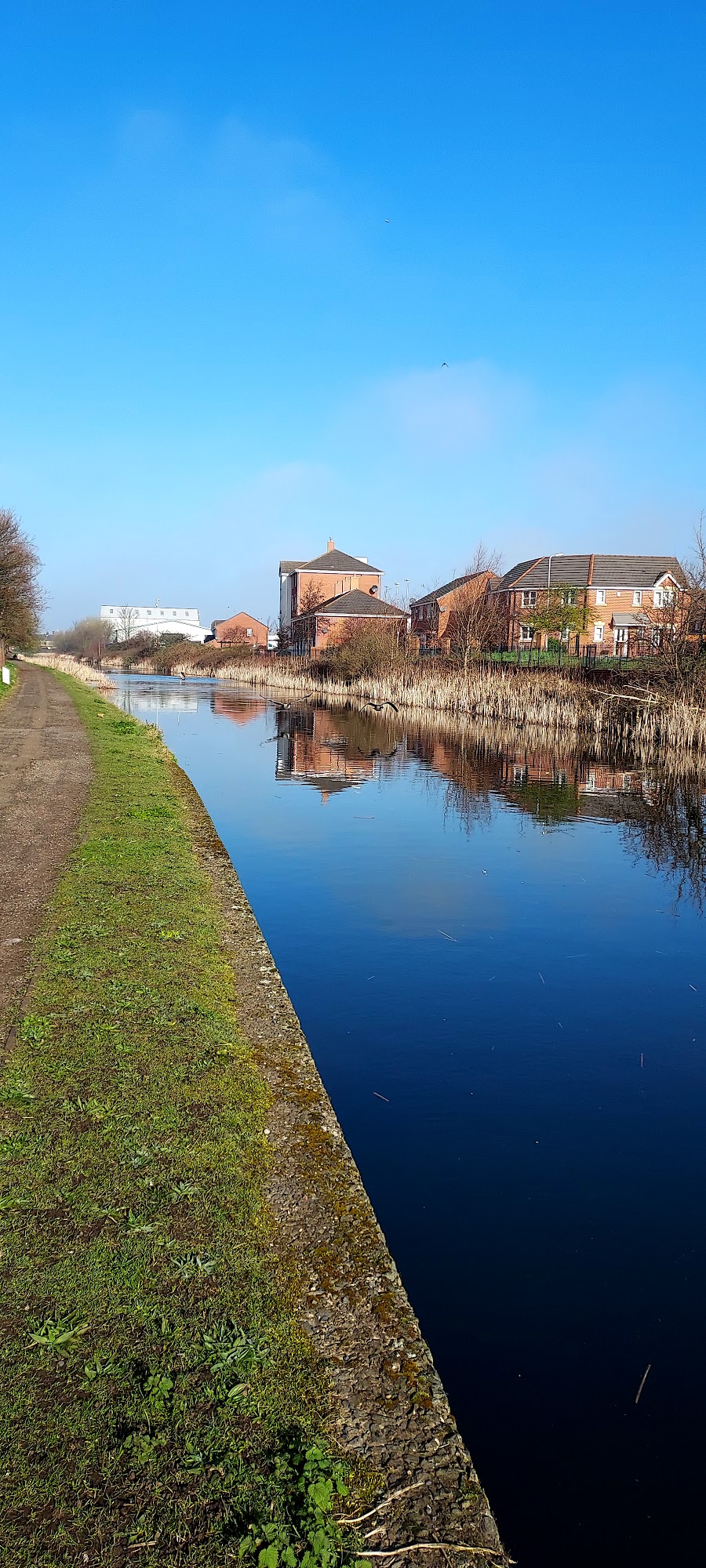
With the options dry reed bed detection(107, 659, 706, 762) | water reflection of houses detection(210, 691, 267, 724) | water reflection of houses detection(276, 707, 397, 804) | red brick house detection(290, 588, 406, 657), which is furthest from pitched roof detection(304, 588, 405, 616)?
water reflection of houses detection(276, 707, 397, 804)

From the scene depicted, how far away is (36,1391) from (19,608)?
47491 mm

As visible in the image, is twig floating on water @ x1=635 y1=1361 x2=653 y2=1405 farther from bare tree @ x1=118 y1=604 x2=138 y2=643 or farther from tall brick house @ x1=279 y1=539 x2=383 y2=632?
bare tree @ x1=118 y1=604 x2=138 y2=643

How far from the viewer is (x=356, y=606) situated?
218 feet

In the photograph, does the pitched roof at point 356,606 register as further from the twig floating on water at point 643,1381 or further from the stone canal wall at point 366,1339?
the twig floating on water at point 643,1381

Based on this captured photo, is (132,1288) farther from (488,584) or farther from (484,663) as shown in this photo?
(488,584)

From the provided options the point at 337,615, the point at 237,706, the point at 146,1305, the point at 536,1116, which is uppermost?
the point at 337,615

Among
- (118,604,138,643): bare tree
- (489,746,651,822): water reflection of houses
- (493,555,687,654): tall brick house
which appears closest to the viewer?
(489,746,651,822): water reflection of houses

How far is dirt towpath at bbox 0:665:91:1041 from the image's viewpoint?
6461 mm

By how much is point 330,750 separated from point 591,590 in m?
46.3

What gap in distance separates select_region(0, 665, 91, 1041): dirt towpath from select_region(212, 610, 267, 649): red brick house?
68.1m

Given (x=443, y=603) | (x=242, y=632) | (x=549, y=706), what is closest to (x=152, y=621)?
(x=242, y=632)

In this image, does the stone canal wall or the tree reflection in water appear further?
the tree reflection in water

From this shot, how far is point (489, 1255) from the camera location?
4160 millimetres

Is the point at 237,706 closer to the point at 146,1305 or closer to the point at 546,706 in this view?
the point at 546,706
